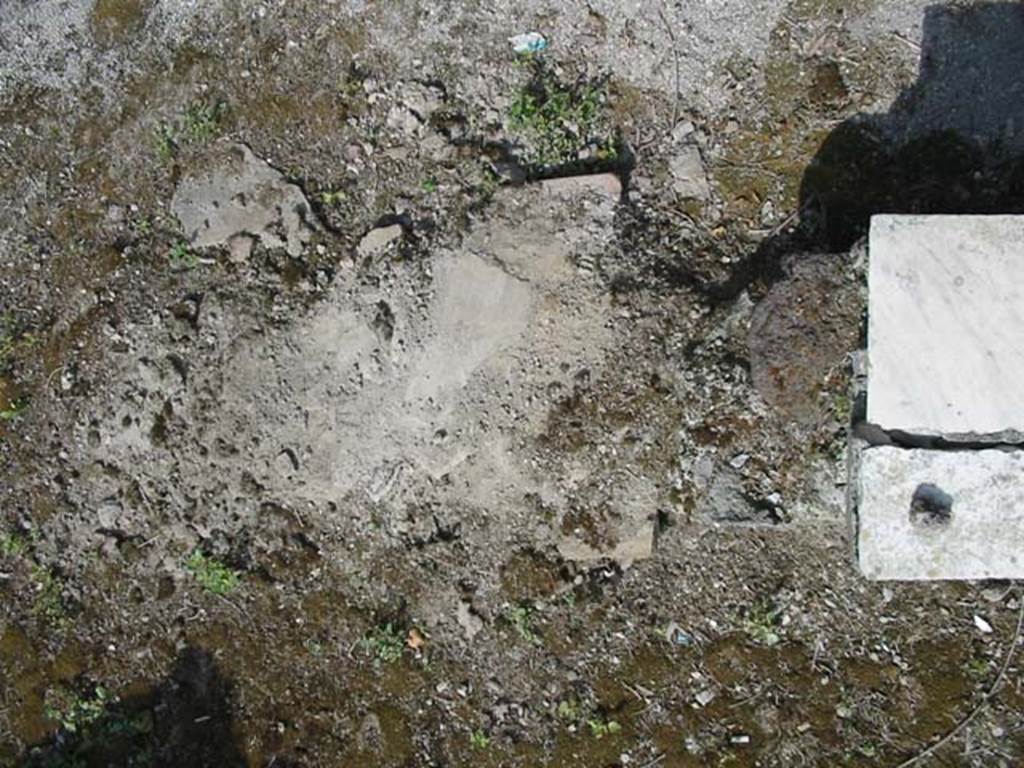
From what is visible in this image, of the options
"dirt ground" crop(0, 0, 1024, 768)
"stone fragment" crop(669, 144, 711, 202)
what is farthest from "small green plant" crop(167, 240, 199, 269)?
"stone fragment" crop(669, 144, 711, 202)

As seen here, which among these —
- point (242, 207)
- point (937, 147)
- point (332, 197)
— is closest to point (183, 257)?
point (242, 207)

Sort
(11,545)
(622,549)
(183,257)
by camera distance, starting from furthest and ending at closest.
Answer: (11,545)
(183,257)
(622,549)

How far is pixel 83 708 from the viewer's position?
269 inches

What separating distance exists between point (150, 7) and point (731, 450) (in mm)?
5299

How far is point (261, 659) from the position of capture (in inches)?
263

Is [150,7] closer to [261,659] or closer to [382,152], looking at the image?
[382,152]

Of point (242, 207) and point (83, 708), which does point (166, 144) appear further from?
point (83, 708)

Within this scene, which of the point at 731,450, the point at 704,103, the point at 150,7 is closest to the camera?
the point at 731,450

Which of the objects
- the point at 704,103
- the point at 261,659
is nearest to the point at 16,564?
the point at 261,659

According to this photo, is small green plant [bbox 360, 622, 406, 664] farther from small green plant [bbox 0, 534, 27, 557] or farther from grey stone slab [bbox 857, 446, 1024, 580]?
grey stone slab [bbox 857, 446, 1024, 580]

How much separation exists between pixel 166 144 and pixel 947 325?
5361mm

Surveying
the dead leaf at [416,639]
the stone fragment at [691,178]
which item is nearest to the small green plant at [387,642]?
the dead leaf at [416,639]

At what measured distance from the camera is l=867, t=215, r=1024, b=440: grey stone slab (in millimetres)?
4945

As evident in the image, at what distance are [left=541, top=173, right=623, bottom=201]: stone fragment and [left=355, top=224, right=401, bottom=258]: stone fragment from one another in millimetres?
1049
